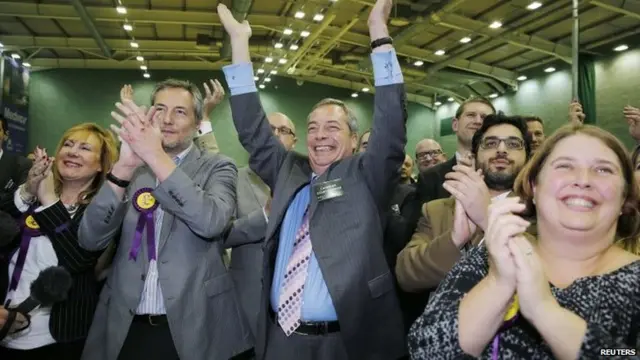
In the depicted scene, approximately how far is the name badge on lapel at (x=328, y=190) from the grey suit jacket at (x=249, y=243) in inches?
29.2

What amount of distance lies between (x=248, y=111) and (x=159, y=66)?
528 inches

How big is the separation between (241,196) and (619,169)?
2.05 meters

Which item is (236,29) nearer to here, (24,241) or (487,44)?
(24,241)

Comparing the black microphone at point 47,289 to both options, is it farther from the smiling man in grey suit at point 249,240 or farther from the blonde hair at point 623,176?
the blonde hair at point 623,176

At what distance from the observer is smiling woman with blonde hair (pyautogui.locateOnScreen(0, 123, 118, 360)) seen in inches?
79.1

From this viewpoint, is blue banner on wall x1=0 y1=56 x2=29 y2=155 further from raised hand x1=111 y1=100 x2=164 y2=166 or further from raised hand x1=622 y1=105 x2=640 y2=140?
raised hand x1=622 y1=105 x2=640 y2=140

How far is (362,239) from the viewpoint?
179 centimetres

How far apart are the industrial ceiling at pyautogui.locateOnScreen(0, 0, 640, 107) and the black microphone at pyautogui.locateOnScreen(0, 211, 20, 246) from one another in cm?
752

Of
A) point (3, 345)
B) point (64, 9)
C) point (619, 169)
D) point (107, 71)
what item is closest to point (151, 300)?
point (3, 345)

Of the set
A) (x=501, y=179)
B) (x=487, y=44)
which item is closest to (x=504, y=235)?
(x=501, y=179)

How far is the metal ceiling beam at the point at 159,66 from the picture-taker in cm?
1372

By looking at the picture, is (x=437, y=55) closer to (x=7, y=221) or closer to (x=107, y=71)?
(x=107, y=71)

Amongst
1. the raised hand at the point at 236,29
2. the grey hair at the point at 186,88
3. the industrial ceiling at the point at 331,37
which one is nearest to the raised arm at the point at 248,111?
the raised hand at the point at 236,29

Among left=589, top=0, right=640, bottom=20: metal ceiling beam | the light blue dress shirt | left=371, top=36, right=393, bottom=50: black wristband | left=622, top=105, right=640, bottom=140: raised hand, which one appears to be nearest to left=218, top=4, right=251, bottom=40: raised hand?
the light blue dress shirt
